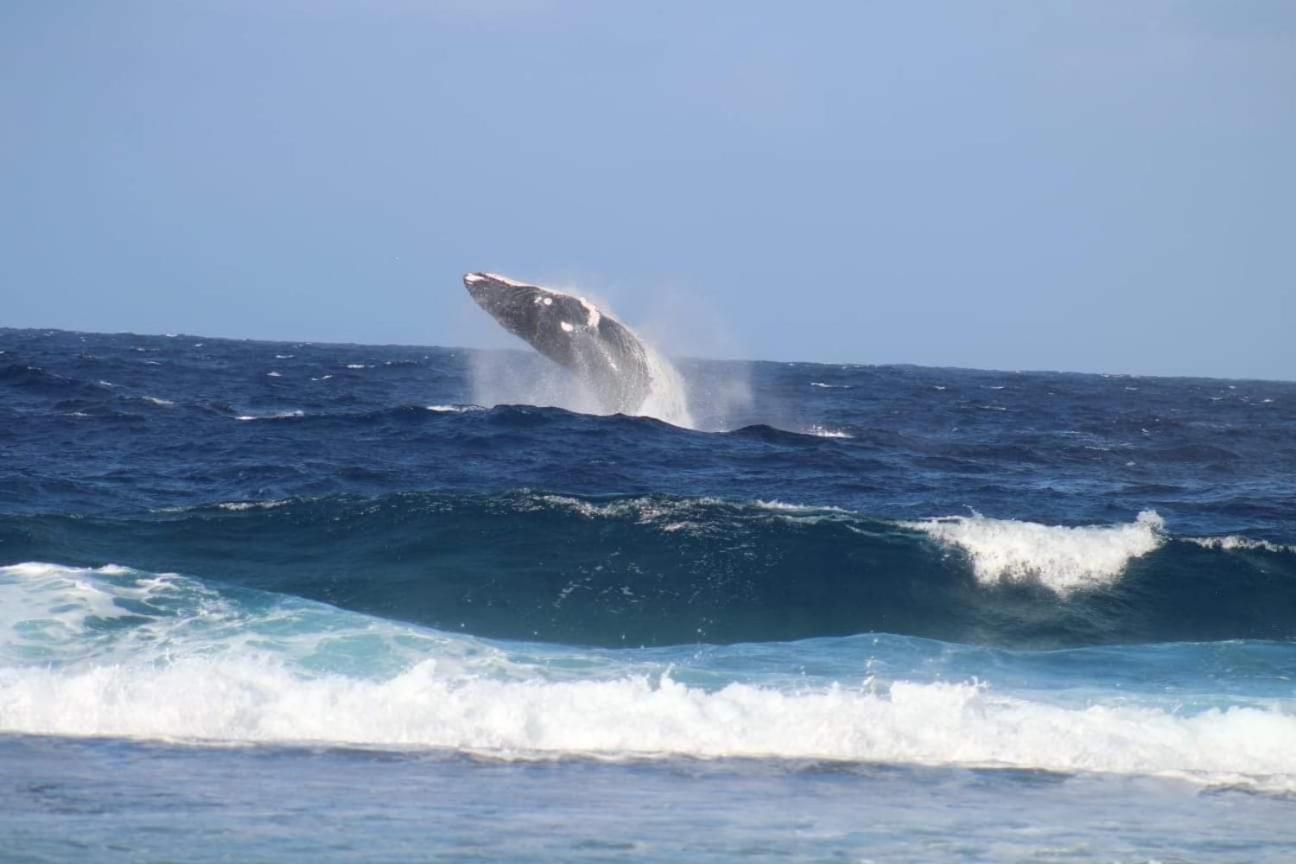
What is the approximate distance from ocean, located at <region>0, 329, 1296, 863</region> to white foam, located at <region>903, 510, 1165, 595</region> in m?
0.08

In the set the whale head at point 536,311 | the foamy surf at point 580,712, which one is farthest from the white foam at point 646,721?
the whale head at point 536,311

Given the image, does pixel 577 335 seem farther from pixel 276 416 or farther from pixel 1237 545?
pixel 1237 545

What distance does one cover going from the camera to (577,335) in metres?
27.6

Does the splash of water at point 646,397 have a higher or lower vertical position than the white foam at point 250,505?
higher

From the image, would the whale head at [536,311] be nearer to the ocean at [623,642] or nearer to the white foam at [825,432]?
the ocean at [623,642]

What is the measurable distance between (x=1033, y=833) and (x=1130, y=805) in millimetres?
1420

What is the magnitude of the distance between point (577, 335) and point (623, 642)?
37.3 ft

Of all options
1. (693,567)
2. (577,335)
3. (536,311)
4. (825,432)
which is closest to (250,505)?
(693,567)

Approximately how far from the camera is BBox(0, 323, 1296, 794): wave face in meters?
12.3

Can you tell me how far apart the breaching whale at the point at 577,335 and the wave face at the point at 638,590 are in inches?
41.5

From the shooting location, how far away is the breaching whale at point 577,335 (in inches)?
1044

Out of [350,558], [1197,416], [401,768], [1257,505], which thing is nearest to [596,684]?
[401,768]

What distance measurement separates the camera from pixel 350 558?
19766 millimetres

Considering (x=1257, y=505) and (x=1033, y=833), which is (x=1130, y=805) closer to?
(x=1033, y=833)
